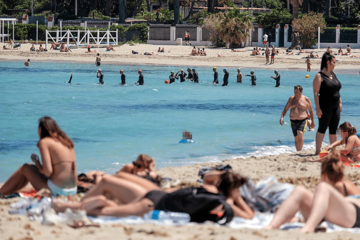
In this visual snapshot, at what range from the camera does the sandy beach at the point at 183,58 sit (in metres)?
38.2

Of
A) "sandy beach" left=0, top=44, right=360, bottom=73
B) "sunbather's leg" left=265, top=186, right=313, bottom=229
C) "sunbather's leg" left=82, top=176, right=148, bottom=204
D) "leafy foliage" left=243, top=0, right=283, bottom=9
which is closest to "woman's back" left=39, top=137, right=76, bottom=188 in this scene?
"sunbather's leg" left=82, top=176, right=148, bottom=204

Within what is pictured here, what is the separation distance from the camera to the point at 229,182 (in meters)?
4.96

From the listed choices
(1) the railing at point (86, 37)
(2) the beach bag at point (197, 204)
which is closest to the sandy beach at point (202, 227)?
(2) the beach bag at point (197, 204)

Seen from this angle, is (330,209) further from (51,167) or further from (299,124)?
(299,124)

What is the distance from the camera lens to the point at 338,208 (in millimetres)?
4746

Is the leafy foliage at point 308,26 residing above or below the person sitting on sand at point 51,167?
above

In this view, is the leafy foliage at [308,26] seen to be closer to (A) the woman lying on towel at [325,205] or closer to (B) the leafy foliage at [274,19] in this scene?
(B) the leafy foliage at [274,19]

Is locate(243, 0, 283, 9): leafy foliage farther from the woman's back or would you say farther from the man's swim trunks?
the woman's back

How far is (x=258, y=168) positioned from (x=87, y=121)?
11.3 metres

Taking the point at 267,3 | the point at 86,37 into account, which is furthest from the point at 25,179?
the point at 267,3

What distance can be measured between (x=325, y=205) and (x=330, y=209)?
12 centimetres

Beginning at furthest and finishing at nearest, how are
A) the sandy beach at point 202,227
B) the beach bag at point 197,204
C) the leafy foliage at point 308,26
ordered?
the leafy foliage at point 308,26
the beach bag at point 197,204
the sandy beach at point 202,227

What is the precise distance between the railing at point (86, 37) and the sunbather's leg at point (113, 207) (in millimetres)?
43411

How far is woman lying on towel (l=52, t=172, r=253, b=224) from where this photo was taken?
16.1ft
